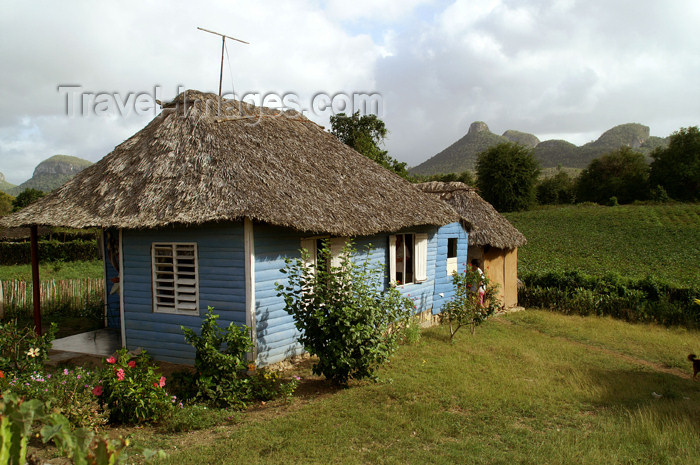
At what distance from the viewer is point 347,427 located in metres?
5.41

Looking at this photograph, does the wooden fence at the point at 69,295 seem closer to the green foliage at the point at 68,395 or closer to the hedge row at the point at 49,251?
the green foliage at the point at 68,395

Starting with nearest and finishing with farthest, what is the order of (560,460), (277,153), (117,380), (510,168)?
(560,460) < (117,380) < (277,153) < (510,168)

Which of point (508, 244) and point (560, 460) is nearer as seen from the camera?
point (560, 460)

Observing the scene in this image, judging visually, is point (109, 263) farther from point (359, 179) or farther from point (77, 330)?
point (359, 179)

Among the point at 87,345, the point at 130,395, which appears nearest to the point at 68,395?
the point at 130,395

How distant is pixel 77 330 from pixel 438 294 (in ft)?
29.7

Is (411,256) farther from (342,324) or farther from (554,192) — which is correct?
(554,192)

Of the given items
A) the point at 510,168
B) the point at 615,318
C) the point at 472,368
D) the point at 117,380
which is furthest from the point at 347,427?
the point at 510,168

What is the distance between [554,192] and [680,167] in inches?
509

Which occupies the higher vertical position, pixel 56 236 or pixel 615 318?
pixel 56 236

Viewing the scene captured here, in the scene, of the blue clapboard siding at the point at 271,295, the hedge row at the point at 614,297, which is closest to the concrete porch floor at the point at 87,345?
the blue clapboard siding at the point at 271,295

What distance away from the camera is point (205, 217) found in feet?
22.0

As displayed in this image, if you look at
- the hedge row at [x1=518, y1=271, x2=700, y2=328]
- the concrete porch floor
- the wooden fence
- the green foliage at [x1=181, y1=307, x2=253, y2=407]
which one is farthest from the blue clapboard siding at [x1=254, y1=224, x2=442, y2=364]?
the hedge row at [x1=518, y1=271, x2=700, y2=328]

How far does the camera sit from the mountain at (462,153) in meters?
84.6
